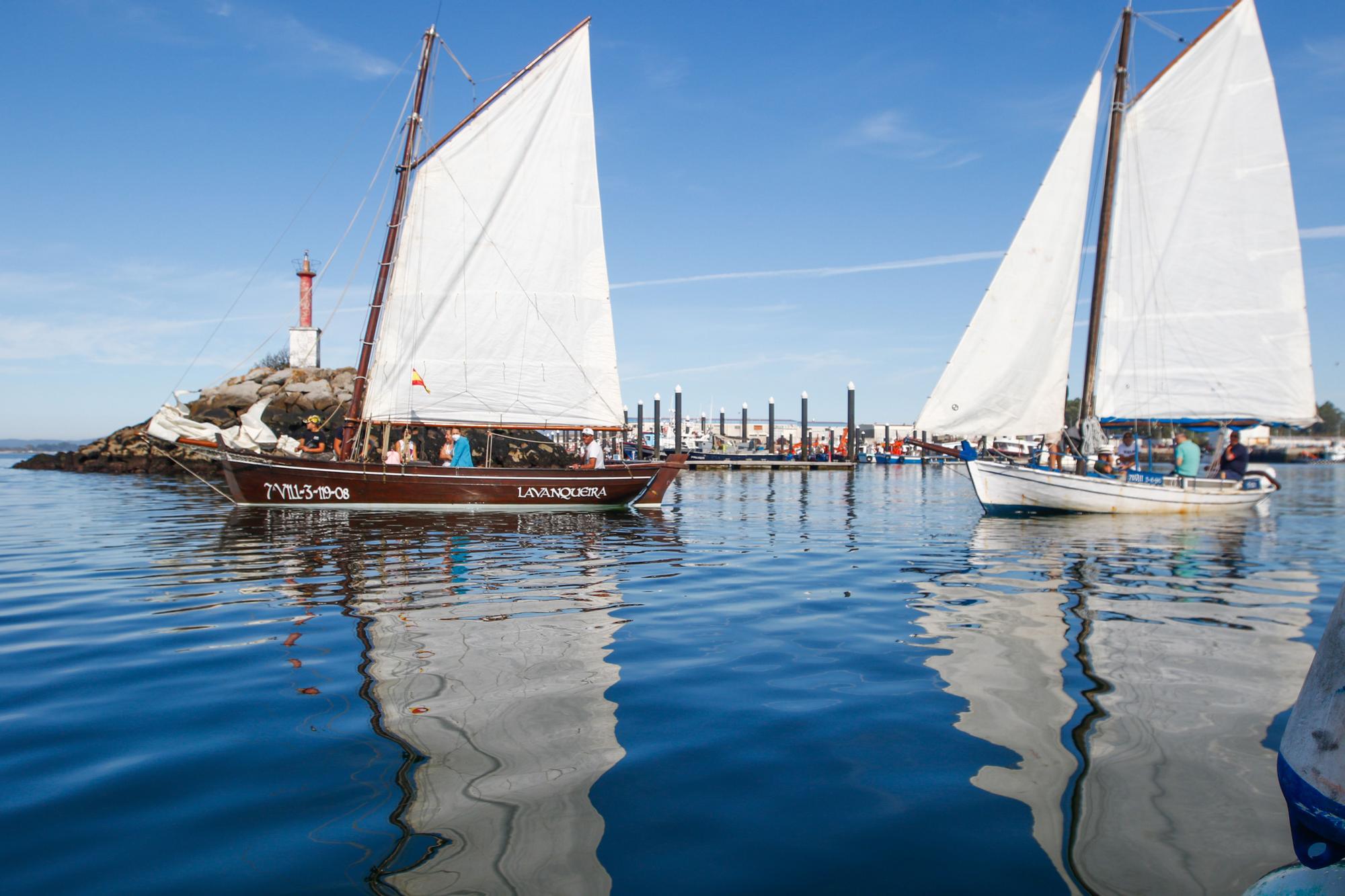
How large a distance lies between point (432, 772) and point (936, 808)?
2.41 m

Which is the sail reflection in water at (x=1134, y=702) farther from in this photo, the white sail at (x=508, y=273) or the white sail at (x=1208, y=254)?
the white sail at (x=508, y=273)

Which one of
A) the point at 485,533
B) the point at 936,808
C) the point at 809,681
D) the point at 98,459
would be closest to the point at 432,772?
the point at 936,808

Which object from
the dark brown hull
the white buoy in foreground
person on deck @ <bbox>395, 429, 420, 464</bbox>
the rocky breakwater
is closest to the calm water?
the white buoy in foreground

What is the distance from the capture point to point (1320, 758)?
1735 millimetres

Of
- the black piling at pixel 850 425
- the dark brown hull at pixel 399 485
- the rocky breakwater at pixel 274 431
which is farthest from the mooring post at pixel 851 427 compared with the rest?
the dark brown hull at pixel 399 485

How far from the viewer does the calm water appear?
10.7 ft

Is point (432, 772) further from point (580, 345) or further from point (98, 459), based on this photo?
point (98, 459)

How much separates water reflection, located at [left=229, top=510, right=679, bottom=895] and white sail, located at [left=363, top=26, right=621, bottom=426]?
1088 cm

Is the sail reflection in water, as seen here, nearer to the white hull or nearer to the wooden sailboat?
the white hull

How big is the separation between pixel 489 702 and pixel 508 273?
788 inches

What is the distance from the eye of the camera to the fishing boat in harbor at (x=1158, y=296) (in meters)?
23.4

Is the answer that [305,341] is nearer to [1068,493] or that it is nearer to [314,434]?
[314,434]

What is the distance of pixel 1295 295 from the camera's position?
23.9 m

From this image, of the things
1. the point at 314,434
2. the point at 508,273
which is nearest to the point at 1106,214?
the point at 508,273
